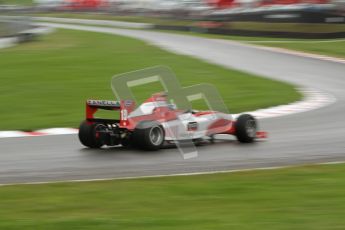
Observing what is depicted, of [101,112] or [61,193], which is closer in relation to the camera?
[61,193]

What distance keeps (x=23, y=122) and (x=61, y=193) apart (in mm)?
5876

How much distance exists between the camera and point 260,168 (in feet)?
25.7

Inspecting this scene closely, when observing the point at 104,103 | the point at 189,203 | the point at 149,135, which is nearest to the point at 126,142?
the point at 149,135

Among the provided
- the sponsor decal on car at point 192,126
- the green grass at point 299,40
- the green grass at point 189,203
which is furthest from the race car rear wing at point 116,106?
the green grass at point 299,40

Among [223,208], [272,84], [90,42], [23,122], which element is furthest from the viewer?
[90,42]

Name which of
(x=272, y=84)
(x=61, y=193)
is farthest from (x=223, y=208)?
(x=272, y=84)

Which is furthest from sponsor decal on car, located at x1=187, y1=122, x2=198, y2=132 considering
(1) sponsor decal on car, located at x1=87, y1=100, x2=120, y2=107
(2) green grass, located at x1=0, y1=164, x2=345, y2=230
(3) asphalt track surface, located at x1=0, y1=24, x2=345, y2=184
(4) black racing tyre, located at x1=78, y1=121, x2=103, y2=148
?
(2) green grass, located at x1=0, y1=164, x2=345, y2=230

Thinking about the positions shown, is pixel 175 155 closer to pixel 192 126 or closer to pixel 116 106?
pixel 192 126

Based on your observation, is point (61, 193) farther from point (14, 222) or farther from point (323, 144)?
point (323, 144)

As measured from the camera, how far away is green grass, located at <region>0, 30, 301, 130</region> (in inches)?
527

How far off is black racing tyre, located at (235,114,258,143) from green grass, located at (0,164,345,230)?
2446 mm

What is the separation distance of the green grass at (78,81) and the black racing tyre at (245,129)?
321cm

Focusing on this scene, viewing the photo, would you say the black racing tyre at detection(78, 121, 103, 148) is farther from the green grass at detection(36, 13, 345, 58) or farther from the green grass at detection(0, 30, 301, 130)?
the green grass at detection(36, 13, 345, 58)

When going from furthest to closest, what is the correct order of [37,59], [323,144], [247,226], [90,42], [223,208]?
[90,42], [37,59], [323,144], [223,208], [247,226]
